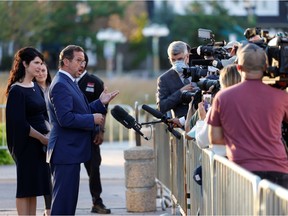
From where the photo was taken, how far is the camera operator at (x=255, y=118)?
7.25 meters

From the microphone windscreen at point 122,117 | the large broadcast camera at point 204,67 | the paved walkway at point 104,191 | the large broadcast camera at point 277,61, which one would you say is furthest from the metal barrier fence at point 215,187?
the paved walkway at point 104,191

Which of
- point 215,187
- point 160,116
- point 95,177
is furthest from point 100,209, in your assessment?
point 215,187

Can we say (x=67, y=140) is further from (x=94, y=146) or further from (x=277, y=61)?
(x=94, y=146)

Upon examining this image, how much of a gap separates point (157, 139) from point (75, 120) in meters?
4.51

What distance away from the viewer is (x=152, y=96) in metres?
31.3

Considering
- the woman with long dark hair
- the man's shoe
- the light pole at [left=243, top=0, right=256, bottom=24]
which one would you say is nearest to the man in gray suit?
the man's shoe

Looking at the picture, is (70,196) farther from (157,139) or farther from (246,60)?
(157,139)

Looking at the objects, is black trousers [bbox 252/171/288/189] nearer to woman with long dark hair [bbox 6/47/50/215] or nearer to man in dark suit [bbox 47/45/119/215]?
man in dark suit [bbox 47/45/119/215]

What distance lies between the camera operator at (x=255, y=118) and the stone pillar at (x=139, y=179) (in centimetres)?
492

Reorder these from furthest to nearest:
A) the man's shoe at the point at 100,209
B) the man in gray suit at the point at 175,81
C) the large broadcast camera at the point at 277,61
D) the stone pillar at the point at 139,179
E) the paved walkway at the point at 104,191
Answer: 1. the paved walkway at the point at 104,191
2. the stone pillar at the point at 139,179
3. the man's shoe at the point at 100,209
4. the man in gray suit at the point at 175,81
5. the large broadcast camera at the point at 277,61

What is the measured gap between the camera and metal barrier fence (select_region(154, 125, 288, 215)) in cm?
592

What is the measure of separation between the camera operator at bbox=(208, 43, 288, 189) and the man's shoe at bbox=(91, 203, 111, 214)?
492 centimetres

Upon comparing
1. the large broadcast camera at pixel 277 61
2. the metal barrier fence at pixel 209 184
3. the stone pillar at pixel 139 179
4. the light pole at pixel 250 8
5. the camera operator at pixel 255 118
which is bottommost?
the light pole at pixel 250 8

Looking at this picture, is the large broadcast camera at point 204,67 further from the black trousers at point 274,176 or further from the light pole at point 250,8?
the light pole at point 250,8
